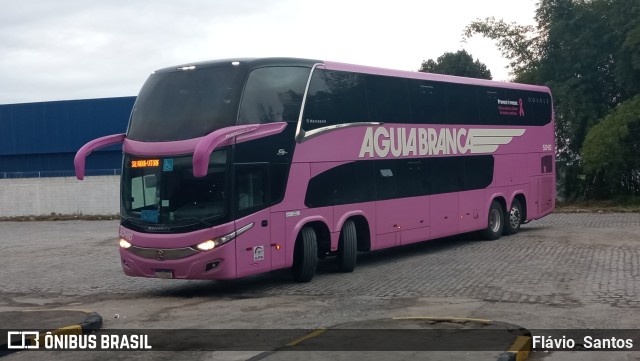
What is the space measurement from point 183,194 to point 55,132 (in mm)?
36026

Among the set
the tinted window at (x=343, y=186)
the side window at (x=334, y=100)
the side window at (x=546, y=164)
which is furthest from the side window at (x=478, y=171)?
the side window at (x=334, y=100)

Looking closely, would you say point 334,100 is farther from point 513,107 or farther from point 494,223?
point 513,107

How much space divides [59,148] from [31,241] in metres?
20.5

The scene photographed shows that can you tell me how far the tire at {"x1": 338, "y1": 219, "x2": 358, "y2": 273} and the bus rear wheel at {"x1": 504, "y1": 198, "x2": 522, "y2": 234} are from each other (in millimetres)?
7431

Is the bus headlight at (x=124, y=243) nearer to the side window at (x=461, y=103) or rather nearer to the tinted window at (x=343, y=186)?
the tinted window at (x=343, y=186)

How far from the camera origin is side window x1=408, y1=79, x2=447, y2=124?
770 inches

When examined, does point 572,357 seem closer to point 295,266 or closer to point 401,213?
point 295,266

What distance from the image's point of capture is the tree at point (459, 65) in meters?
71.2

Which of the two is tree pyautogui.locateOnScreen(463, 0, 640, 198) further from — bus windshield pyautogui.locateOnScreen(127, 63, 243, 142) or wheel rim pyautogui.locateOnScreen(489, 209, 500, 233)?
bus windshield pyautogui.locateOnScreen(127, 63, 243, 142)

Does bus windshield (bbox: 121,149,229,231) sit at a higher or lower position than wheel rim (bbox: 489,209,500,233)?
higher

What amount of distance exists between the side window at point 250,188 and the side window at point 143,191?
4.62ft

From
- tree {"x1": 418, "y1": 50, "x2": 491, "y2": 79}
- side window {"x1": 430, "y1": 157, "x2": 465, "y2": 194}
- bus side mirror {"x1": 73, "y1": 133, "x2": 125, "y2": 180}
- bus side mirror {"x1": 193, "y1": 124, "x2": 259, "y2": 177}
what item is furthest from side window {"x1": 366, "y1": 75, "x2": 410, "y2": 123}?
tree {"x1": 418, "y1": 50, "x2": 491, "y2": 79}

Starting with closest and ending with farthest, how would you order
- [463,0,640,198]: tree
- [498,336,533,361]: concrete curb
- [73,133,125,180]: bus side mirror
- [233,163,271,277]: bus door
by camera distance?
[498,336,533,361]: concrete curb
[233,163,271,277]: bus door
[73,133,125,180]: bus side mirror
[463,0,640,198]: tree

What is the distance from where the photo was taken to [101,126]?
47375 millimetres
